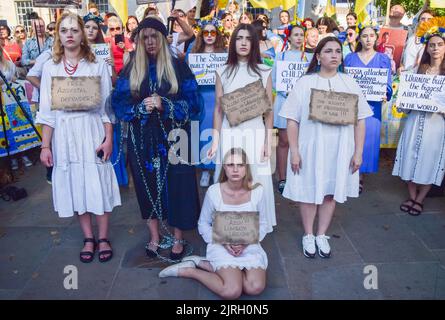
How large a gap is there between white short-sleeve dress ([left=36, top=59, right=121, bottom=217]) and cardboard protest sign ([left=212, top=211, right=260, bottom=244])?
41.5 inches

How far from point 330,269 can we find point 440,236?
143 centimetres

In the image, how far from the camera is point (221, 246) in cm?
323

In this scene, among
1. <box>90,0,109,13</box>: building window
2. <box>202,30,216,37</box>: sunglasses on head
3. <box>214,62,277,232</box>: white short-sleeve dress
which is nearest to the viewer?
<box>214,62,277,232</box>: white short-sleeve dress

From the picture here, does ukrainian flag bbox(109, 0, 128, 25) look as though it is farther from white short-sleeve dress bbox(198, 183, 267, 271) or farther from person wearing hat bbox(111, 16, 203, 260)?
white short-sleeve dress bbox(198, 183, 267, 271)

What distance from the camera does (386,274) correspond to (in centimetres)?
→ 334

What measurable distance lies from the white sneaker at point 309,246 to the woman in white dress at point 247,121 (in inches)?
14.9

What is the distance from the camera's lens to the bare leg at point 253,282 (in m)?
3.03

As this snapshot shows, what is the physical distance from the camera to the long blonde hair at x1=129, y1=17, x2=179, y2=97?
10.3ft

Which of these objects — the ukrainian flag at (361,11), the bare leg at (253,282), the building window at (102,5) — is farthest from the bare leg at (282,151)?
the building window at (102,5)

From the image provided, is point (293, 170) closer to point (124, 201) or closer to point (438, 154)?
point (438, 154)

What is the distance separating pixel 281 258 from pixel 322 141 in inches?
45.2

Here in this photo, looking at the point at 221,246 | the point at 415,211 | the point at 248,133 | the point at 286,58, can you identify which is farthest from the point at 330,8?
the point at 221,246

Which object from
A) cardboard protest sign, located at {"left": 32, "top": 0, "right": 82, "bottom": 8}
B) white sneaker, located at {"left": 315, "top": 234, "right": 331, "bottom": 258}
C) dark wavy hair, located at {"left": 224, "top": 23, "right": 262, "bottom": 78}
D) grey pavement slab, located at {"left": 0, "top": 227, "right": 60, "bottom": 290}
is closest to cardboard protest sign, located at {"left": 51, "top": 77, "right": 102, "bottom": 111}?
dark wavy hair, located at {"left": 224, "top": 23, "right": 262, "bottom": 78}

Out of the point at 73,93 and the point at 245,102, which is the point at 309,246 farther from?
the point at 73,93
